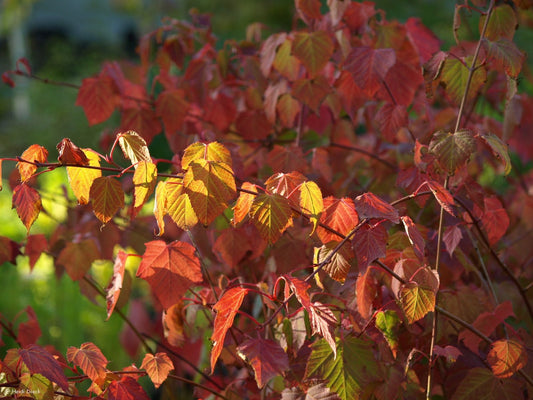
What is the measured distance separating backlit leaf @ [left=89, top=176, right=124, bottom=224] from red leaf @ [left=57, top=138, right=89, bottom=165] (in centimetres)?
4

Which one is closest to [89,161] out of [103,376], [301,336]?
[103,376]

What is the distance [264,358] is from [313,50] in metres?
0.77

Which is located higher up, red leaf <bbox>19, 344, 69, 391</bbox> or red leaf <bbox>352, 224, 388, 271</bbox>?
red leaf <bbox>352, 224, 388, 271</bbox>

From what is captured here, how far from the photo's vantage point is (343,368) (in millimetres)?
1038

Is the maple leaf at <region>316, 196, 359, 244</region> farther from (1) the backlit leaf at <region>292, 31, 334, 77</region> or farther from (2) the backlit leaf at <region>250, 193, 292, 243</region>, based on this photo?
(1) the backlit leaf at <region>292, 31, 334, 77</region>

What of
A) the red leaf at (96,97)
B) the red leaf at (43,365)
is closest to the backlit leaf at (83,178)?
the red leaf at (43,365)

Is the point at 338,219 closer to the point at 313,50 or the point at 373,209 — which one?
the point at 373,209

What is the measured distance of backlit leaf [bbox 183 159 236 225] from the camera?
0.94 meters

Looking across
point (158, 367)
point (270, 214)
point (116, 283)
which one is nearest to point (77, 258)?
point (116, 283)

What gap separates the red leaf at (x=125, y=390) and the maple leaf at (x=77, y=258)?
404mm

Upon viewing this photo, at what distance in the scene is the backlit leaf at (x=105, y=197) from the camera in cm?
97

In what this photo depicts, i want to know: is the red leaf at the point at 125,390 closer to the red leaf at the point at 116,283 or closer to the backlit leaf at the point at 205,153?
the red leaf at the point at 116,283

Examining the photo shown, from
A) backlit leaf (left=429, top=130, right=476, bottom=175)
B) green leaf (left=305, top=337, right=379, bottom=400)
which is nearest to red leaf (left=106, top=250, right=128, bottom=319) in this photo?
green leaf (left=305, top=337, right=379, bottom=400)

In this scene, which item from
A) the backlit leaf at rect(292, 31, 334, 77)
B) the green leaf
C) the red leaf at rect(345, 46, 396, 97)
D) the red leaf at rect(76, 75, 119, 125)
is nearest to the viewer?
the green leaf
